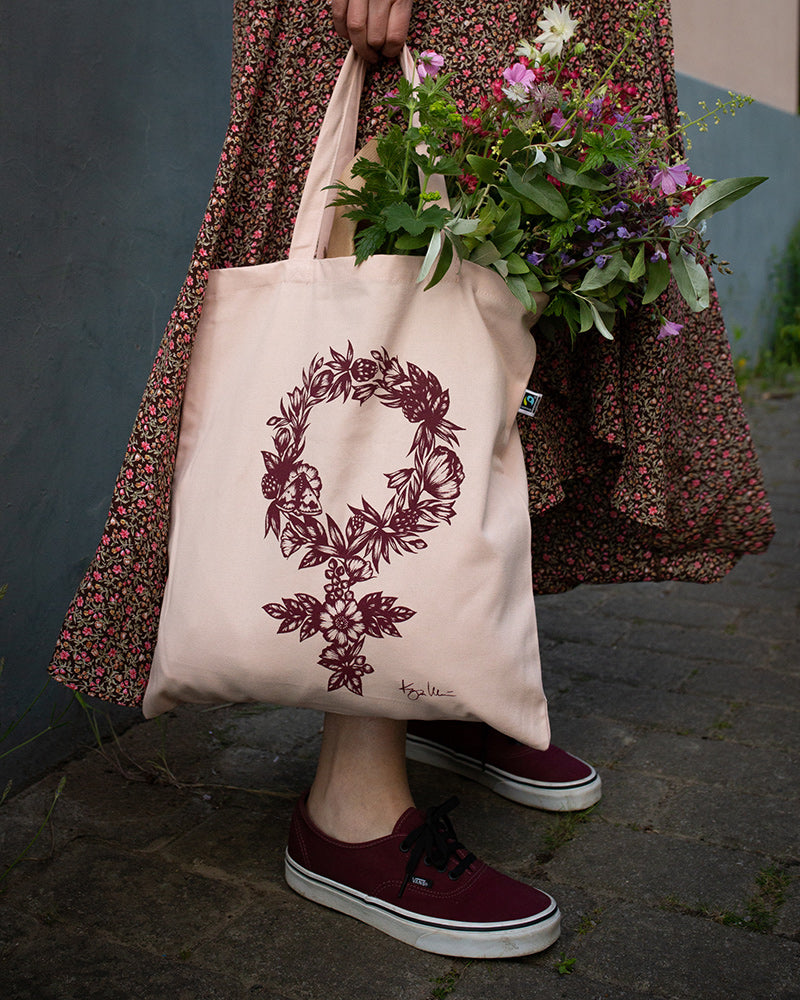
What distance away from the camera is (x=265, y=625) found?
1456 mm

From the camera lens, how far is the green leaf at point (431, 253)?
1388 millimetres

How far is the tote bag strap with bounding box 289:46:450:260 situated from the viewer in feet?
5.12

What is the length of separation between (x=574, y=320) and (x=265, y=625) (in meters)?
0.64

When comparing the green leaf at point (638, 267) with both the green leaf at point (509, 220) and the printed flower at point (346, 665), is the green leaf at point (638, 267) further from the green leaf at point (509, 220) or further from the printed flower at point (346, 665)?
the printed flower at point (346, 665)

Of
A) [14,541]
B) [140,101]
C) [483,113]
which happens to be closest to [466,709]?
[483,113]

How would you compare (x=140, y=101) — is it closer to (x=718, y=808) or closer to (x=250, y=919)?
(x=250, y=919)

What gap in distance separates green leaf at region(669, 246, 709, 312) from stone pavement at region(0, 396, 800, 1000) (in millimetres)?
951

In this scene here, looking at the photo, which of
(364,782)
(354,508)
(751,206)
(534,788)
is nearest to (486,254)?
(354,508)

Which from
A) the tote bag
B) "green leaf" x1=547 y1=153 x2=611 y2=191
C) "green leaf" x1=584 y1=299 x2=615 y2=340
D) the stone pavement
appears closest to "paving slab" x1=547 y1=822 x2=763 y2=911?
the stone pavement

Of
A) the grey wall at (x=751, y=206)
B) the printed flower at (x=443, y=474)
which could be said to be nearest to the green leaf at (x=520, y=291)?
the printed flower at (x=443, y=474)

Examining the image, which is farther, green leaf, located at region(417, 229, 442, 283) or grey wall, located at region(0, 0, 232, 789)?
grey wall, located at region(0, 0, 232, 789)

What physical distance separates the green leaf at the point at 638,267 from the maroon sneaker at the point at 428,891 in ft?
2.87

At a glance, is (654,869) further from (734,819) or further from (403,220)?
(403,220)

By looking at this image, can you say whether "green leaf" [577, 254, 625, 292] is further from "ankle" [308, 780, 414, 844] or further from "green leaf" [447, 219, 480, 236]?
"ankle" [308, 780, 414, 844]
